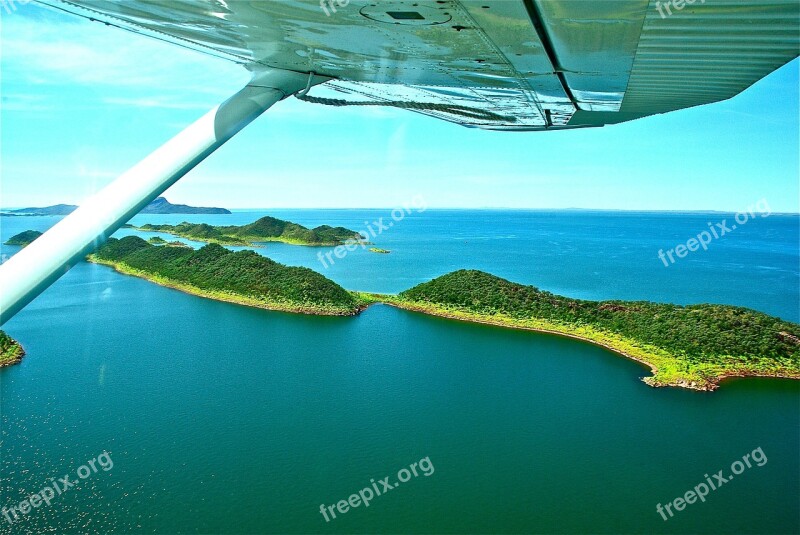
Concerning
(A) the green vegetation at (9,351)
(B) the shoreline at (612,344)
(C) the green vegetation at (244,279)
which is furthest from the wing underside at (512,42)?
(C) the green vegetation at (244,279)

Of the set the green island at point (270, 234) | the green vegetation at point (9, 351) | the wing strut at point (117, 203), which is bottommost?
the green vegetation at point (9, 351)

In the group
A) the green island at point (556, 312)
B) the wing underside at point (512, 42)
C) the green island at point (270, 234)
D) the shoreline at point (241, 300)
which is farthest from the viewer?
the green island at point (270, 234)

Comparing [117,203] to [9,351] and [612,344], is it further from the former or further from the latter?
[9,351]

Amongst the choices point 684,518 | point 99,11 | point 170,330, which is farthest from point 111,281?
point 99,11

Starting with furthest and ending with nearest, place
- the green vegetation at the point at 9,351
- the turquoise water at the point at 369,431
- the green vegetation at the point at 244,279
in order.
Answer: the green vegetation at the point at 244,279 < the green vegetation at the point at 9,351 < the turquoise water at the point at 369,431

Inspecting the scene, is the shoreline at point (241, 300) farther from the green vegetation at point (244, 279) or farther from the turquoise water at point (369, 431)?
the turquoise water at point (369, 431)

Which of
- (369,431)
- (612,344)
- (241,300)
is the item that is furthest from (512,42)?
(241,300)
